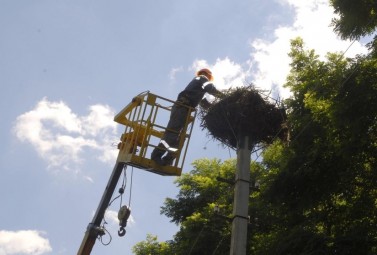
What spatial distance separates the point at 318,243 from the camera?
9141 mm

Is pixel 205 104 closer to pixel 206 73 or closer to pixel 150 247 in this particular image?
pixel 206 73

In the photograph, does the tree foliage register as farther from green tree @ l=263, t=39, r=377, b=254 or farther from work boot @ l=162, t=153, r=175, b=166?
work boot @ l=162, t=153, r=175, b=166

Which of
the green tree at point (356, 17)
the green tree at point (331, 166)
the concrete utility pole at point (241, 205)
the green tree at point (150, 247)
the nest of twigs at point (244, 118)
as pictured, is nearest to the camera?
the concrete utility pole at point (241, 205)

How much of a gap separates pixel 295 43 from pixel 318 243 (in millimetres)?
6165

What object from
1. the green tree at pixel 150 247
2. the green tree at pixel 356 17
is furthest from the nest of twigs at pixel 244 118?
the green tree at pixel 150 247

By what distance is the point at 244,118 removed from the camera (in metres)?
8.38

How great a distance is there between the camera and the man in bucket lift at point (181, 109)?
8.02 metres

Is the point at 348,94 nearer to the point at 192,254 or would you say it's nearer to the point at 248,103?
the point at 248,103

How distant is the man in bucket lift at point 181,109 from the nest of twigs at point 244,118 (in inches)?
13.4

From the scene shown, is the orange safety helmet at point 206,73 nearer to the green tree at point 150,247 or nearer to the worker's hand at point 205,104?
the worker's hand at point 205,104

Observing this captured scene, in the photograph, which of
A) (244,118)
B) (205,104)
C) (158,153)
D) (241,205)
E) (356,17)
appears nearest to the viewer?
(241,205)

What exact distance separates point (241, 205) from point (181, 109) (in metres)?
2.45

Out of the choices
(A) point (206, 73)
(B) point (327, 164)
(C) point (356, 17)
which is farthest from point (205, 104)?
(C) point (356, 17)

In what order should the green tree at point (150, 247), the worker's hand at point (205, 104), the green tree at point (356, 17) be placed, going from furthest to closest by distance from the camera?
1. the green tree at point (150, 247)
2. the worker's hand at point (205, 104)
3. the green tree at point (356, 17)
